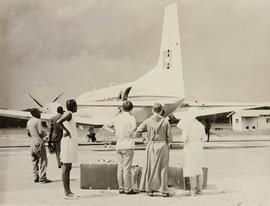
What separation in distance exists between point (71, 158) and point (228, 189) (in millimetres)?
1844

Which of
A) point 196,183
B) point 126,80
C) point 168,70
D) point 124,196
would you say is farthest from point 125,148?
point 168,70

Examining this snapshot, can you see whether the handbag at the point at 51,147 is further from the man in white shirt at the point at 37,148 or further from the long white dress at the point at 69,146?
the long white dress at the point at 69,146

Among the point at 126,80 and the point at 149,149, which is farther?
the point at 126,80

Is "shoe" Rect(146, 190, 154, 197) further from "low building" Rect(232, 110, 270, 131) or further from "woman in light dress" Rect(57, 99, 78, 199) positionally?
"low building" Rect(232, 110, 270, 131)

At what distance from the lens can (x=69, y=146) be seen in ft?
14.7

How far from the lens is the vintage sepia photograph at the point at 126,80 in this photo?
461cm

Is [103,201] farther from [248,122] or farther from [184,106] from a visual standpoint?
[248,122]

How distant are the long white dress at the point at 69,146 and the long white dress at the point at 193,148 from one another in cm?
123

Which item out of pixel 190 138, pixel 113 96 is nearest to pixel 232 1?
pixel 190 138

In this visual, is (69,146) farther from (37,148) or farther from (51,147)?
(51,147)

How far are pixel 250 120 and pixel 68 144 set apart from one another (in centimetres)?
1207

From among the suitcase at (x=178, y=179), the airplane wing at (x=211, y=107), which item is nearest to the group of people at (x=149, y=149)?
the suitcase at (x=178, y=179)

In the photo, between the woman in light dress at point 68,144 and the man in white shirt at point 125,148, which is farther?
the man in white shirt at point 125,148

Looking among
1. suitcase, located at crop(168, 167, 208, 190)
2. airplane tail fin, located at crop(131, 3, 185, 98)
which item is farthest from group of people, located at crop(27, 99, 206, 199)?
airplane tail fin, located at crop(131, 3, 185, 98)
